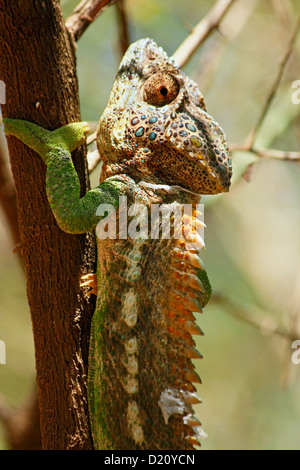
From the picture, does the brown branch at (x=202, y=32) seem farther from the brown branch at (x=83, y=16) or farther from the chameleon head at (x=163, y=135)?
the chameleon head at (x=163, y=135)

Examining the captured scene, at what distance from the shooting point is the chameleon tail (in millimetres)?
2225

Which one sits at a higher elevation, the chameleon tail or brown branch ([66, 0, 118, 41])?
brown branch ([66, 0, 118, 41])

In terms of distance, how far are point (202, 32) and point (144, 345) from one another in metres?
2.29

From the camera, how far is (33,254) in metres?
2.24

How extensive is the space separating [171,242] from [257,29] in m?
6.13

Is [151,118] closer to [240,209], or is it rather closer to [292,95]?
[292,95]

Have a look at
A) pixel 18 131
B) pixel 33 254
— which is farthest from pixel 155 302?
pixel 18 131

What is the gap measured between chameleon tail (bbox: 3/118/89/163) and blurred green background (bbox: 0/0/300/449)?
3.67 m

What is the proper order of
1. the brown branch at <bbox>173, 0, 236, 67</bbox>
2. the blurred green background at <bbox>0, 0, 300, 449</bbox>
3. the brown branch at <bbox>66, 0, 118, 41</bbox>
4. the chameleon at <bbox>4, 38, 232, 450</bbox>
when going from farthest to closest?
1. the blurred green background at <bbox>0, 0, 300, 449</bbox>
2. the brown branch at <bbox>173, 0, 236, 67</bbox>
3. the brown branch at <bbox>66, 0, 118, 41</bbox>
4. the chameleon at <bbox>4, 38, 232, 450</bbox>

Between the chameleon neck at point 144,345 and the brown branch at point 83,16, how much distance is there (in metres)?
1.28

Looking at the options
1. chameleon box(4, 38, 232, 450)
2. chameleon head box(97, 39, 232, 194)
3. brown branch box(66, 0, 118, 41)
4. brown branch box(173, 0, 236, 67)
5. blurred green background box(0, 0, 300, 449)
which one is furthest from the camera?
blurred green background box(0, 0, 300, 449)

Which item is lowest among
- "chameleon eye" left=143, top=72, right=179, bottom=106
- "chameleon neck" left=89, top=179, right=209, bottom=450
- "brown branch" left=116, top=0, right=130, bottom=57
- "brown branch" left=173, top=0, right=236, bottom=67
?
"chameleon neck" left=89, top=179, right=209, bottom=450

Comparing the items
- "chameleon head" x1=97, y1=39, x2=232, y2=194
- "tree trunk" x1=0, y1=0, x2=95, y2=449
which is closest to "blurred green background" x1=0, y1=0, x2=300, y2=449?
"chameleon head" x1=97, y1=39, x2=232, y2=194

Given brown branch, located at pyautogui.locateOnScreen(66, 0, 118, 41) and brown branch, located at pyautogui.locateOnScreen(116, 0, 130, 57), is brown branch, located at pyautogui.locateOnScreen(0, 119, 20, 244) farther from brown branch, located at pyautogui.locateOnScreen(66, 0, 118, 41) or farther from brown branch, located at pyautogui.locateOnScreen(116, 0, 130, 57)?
brown branch, located at pyautogui.locateOnScreen(116, 0, 130, 57)
